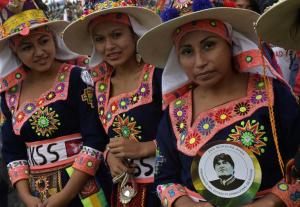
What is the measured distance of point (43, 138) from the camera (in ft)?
9.42

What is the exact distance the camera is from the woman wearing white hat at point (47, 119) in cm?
283

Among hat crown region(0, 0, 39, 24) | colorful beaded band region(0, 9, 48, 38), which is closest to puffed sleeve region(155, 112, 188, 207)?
colorful beaded band region(0, 9, 48, 38)

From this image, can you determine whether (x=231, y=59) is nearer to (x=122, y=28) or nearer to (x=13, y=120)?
(x=122, y=28)

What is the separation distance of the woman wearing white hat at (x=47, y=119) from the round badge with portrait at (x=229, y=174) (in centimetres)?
109

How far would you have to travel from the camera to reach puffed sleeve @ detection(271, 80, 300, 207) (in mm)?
1869

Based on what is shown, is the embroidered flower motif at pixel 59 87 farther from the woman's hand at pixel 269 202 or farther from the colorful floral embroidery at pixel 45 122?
the woman's hand at pixel 269 202

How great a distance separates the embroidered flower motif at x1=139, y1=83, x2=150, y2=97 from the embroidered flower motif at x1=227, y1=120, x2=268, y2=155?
0.76 meters

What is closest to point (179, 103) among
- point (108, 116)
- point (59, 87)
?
point (108, 116)

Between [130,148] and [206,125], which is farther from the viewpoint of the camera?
[130,148]

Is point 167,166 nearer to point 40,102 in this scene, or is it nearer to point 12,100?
point 40,102

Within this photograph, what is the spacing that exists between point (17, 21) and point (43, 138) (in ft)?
2.49

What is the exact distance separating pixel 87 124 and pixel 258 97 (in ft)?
3.98

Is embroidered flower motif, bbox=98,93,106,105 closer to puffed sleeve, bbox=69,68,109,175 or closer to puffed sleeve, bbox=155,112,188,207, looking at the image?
puffed sleeve, bbox=69,68,109,175

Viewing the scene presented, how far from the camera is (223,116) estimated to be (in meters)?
2.02
